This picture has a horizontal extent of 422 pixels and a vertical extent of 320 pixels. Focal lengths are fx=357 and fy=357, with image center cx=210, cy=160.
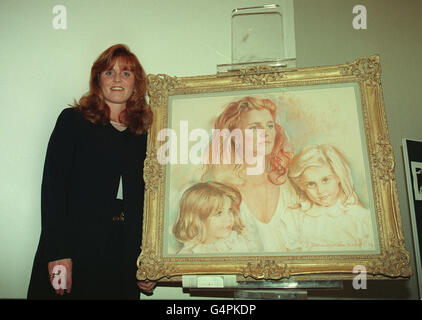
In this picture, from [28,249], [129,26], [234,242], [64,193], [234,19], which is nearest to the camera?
[234,242]

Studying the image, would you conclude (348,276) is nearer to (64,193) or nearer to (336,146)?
(336,146)

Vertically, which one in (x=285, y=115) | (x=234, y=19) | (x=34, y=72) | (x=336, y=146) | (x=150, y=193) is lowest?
(x=150, y=193)

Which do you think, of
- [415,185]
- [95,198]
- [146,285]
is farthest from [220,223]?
[415,185]

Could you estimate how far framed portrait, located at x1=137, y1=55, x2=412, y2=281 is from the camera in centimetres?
146

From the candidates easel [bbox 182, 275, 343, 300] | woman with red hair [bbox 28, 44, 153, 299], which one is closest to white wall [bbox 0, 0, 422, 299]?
woman with red hair [bbox 28, 44, 153, 299]

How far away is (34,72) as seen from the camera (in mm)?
2158

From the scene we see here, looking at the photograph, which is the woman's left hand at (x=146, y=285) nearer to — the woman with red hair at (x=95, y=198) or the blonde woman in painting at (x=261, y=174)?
the woman with red hair at (x=95, y=198)

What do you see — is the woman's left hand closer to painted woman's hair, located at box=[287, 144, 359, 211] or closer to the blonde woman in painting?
the blonde woman in painting

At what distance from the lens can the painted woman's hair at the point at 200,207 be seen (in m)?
1.56

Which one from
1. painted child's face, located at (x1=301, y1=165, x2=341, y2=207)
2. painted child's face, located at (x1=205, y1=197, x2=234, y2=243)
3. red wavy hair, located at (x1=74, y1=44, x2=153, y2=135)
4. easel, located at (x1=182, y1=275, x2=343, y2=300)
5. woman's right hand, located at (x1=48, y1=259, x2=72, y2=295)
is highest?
red wavy hair, located at (x1=74, y1=44, x2=153, y2=135)

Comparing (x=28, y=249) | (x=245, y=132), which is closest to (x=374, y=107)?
(x=245, y=132)

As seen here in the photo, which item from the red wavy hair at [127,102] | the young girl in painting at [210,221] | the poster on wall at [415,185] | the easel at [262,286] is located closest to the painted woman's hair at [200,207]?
the young girl in painting at [210,221]

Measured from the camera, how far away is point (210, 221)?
1.57m
